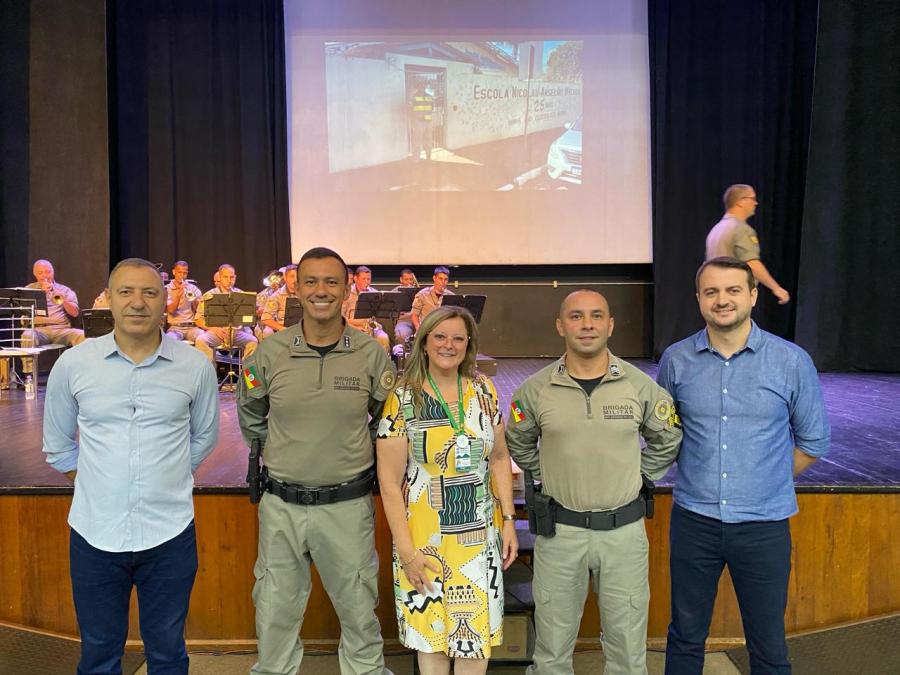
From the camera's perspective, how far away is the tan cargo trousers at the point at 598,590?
2.07 metres

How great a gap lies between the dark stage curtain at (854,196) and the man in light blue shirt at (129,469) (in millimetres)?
7906

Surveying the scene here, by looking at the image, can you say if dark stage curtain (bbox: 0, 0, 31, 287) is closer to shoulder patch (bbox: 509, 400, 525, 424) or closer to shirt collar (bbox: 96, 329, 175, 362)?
shirt collar (bbox: 96, 329, 175, 362)

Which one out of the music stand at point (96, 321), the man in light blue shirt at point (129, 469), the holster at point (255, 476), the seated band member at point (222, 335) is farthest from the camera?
the seated band member at point (222, 335)

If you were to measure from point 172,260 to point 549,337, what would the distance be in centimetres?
497

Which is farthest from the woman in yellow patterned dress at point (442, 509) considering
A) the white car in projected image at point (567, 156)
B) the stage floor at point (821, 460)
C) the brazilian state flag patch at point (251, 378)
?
the white car in projected image at point (567, 156)

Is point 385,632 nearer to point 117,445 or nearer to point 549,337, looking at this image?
point 117,445

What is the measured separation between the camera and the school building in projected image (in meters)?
8.58

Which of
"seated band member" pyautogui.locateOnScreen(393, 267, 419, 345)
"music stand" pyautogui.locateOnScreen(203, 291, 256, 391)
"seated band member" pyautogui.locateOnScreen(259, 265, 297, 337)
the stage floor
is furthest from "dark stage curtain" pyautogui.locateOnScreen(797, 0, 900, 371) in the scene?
"music stand" pyautogui.locateOnScreen(203, 291, 256, 391)

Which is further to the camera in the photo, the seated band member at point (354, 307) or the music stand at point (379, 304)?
the seated band member at point (354, 307)

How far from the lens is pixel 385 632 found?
9.71ft

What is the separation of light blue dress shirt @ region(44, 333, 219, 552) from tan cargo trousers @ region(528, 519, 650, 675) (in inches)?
42.5

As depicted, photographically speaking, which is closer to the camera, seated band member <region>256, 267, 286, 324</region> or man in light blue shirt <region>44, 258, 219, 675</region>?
man in light blue shirt <region>44, 258, 219, 675</region>

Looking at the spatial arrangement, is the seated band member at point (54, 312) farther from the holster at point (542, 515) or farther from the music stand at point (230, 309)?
the holster at point (542, 515)

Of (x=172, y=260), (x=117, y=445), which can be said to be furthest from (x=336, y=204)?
(x=117, y=445)
